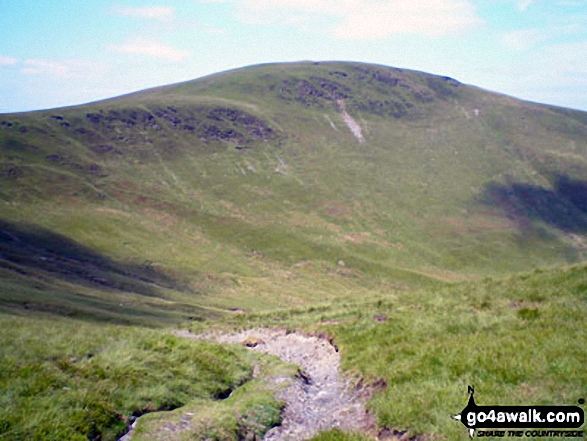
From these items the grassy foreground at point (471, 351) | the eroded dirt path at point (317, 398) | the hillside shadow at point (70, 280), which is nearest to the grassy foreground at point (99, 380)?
the eroded dirt path at point (317, 398)

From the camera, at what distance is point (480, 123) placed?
17488 cm

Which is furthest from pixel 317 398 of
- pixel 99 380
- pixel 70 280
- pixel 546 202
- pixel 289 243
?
pixel 546 202

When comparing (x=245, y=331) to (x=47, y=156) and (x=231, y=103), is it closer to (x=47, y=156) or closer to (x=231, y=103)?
(x=47, y=156)

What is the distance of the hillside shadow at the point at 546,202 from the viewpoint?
11856cm

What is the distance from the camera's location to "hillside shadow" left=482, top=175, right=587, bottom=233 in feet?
389

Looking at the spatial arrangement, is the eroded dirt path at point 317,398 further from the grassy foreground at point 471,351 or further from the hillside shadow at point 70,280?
the hillside shadow at point 70,280

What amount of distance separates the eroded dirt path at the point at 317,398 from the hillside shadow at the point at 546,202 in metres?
108

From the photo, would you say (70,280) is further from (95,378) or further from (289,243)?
(289,243)

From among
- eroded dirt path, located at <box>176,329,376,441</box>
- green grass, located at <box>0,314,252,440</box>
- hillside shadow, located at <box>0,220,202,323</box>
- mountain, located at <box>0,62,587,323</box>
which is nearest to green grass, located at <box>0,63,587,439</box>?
green grass, located at <box>0,314,252,440</box>

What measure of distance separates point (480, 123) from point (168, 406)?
181m

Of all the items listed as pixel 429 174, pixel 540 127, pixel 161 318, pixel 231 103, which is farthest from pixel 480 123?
pixel 161 318

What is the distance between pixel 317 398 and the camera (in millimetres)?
12672

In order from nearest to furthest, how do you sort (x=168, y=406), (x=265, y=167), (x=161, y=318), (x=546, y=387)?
(x=546, y=387) → (x=168, y=406) → (x=161, y=318) → (x=265, y=167)

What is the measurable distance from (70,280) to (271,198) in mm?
73062
